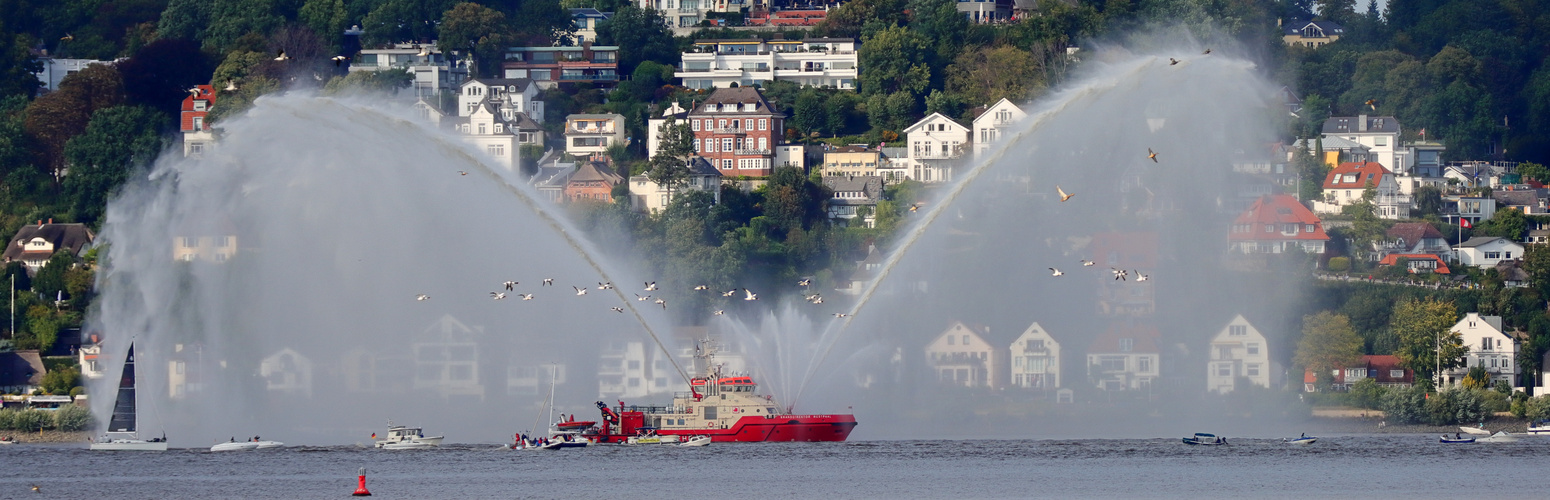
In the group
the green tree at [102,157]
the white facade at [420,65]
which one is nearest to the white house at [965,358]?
the green tree at [102,157]

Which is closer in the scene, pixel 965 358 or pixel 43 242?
pixel 965 358

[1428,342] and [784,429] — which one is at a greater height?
[1428,342]

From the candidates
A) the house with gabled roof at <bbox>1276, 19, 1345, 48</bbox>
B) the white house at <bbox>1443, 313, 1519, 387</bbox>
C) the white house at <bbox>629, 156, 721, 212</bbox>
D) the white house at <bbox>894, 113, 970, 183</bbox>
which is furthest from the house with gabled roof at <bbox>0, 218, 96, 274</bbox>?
the house with gabled roof at <bbox>1276, 19, 1345, 48</bbox>

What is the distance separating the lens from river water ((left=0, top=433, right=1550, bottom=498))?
235 ft

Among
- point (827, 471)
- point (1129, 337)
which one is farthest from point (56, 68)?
point (827, 471)

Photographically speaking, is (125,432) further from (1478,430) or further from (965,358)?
(1478,430)

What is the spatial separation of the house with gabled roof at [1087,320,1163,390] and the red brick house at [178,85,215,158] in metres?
52.6

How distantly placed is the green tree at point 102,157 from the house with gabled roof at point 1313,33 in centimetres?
7807

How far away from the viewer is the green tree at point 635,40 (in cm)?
16100

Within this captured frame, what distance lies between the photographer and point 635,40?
161125 mm

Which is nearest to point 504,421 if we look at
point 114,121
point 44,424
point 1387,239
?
point 44,424

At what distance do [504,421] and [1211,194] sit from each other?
1433 inches

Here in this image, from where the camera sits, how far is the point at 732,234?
4889 inches

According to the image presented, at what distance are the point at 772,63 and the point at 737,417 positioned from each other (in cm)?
7780
